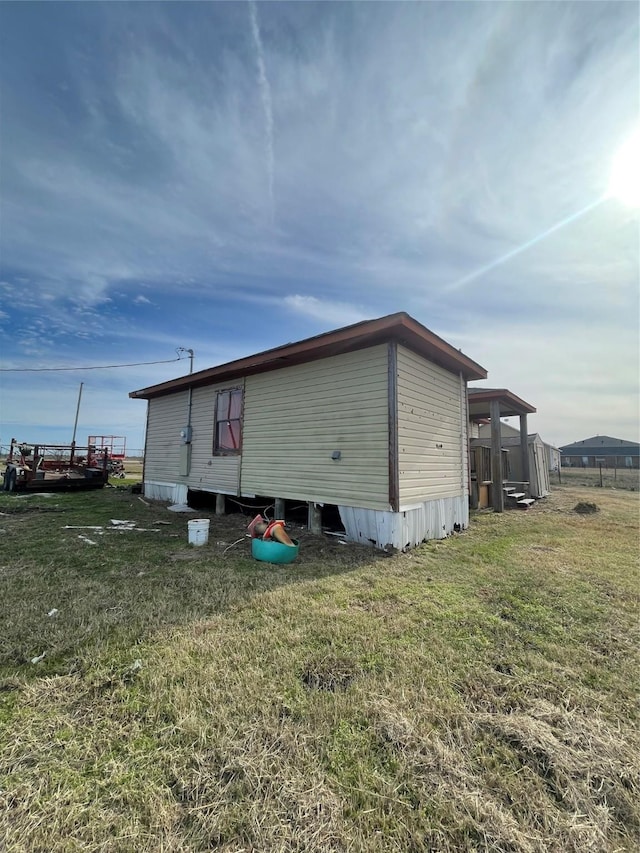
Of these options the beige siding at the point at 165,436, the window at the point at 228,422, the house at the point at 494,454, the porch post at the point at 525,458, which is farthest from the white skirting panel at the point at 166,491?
the porch post at the point at 525,458

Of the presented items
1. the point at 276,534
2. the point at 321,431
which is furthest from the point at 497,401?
the point at 276,534

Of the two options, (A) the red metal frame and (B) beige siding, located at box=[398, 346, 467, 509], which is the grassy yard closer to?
(B) beige siding, located at box=[398, 346, 467, 509]

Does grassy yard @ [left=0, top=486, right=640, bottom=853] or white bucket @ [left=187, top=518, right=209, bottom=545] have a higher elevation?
white bucket @ [left=187, top=518, right=209, bottom=545]

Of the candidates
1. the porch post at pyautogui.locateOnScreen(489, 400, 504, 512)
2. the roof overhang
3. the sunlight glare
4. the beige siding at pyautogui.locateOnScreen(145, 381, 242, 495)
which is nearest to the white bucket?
the beige siding at pyautogui.locateOnScreen(145, 381, 242, 495)

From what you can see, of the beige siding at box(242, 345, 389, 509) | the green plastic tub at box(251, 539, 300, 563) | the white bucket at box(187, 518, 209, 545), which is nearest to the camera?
the green plastic tub at box(251, 539, 300, 563)

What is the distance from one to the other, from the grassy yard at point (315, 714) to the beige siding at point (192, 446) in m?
4.47

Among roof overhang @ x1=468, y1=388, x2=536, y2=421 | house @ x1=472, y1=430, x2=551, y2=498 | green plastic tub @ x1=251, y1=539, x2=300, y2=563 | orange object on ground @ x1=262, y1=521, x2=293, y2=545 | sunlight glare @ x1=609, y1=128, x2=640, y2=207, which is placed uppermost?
sunlight glare @ x1=609, y1=128, x2=640, y2=207

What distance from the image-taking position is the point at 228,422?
850cm

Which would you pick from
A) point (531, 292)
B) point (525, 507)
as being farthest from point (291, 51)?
point (525, 507)

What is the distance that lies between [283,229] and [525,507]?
32.7 ft

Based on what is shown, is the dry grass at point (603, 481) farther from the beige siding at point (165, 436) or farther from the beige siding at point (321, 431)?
the beige siding at point (165, 436)

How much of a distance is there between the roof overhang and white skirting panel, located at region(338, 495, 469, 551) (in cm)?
456

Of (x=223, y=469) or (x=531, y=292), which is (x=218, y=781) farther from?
(x=531, y=292)

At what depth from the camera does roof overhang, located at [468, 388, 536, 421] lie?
394 inches
